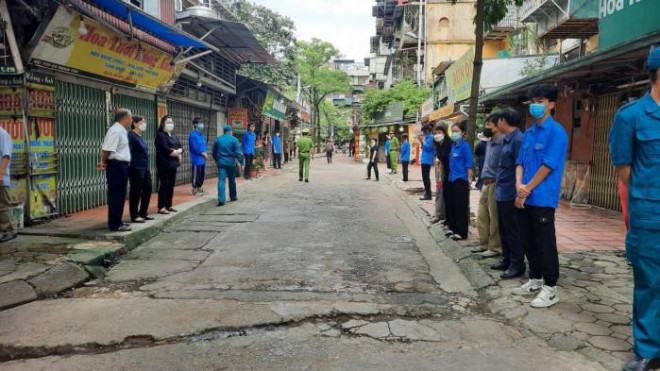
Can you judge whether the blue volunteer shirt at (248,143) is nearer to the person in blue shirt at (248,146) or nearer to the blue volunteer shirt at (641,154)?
the person in blue shirt at (248,146)

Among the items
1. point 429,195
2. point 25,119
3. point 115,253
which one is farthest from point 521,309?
point 429,195

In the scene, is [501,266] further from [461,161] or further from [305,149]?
[305,149]

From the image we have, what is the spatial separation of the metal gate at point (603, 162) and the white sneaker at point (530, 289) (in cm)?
590

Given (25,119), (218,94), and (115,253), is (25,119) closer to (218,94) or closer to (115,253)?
(115,253)

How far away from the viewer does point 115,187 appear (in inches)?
254

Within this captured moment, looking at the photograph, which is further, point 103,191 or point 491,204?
point 103,191

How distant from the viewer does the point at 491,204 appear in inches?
221

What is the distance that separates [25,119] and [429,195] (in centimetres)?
844

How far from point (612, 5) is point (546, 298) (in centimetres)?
650

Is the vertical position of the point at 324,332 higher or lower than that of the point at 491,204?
lower

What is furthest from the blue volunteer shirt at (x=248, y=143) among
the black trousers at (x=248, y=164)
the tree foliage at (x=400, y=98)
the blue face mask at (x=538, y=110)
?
the tree foliage at (x=400, y=98)

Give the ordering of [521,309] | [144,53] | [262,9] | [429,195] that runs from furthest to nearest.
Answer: [262,9]
[429,195]
[144,53]
[521,309]

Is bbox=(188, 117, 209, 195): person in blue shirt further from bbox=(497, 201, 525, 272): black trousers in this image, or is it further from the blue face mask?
the blue face mask

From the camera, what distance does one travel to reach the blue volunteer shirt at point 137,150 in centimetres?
687
